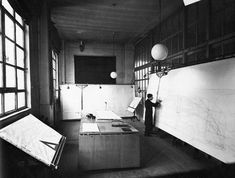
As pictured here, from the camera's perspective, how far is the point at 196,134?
334cm

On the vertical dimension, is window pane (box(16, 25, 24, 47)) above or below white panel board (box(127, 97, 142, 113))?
above

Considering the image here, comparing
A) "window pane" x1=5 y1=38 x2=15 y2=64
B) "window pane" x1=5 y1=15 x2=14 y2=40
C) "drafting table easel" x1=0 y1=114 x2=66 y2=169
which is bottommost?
"drafting table easel" x1=0 y1=114 x2=66 y2=169

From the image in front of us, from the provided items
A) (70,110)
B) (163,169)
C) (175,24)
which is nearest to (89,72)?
(70,110)

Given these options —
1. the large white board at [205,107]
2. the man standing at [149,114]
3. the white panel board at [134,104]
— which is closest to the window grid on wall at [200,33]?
the large white board at [205,107]

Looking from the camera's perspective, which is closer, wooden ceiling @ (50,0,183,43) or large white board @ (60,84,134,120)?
wooden ceiling @ (50,0,183,43)

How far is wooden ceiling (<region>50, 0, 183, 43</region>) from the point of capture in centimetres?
452

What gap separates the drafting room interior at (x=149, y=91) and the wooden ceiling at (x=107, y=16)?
31mm

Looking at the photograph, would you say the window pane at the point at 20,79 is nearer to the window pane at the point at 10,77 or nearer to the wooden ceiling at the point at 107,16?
the window pane at the point at 10,77

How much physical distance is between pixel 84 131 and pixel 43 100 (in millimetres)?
1747

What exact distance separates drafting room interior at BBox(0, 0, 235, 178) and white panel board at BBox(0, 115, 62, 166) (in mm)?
13

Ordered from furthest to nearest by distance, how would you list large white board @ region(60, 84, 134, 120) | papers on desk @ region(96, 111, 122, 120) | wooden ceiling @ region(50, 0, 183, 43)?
large white board @ region(60, 84, 134, 120), wooden ceiling @ region(50, 0, 183, 43), papers on desk @ region(96, 111, 122, 120)

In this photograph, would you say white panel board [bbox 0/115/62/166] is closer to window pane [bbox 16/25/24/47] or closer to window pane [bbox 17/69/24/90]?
window pane [bbox 17/69/24/90]

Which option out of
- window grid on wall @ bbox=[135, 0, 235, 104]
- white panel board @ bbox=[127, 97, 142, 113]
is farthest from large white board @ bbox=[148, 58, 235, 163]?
white panel board @ bbox=[127, 97, 142, 113]

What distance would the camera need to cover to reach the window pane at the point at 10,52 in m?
2.49
